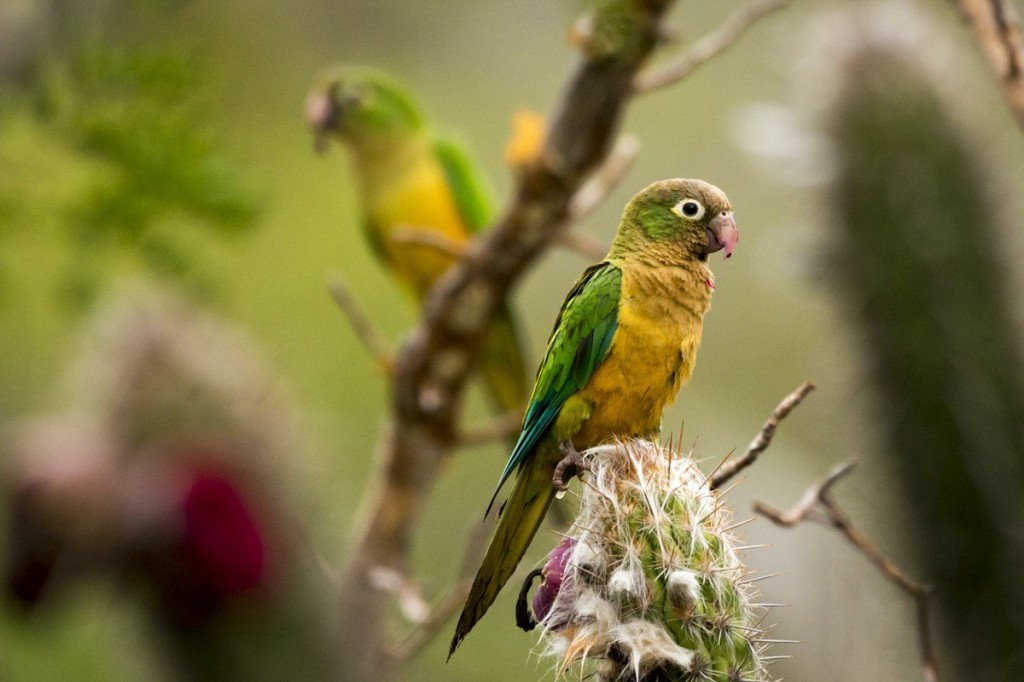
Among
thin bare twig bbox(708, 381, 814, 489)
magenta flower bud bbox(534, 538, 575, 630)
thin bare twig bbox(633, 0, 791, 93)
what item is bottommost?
magenta flower bud bbox(534, 538, 575, 630)

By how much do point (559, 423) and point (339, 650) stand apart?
228 cm

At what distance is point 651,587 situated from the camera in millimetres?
1421

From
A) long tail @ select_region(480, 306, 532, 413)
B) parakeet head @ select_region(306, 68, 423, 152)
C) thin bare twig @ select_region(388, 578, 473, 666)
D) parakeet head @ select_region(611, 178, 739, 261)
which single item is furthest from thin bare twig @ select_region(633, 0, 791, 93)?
parakeet head @ select_region(306, 68, 423, 152)

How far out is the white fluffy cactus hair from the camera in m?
1.40

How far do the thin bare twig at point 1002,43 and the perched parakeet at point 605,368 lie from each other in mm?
829

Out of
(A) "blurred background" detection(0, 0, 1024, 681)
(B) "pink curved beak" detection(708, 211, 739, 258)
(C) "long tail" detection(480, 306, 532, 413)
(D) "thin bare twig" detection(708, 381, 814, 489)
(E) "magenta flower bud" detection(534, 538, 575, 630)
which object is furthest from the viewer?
(C) "long tail" detection(480, 306, 532, 413)

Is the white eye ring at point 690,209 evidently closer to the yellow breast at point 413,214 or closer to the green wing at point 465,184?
the yellow breast at point 413,214

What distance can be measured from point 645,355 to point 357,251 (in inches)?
239

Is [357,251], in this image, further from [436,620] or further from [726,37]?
[726,37]

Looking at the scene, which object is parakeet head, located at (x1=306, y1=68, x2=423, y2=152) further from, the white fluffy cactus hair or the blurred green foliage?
the white fluffy cactus hair

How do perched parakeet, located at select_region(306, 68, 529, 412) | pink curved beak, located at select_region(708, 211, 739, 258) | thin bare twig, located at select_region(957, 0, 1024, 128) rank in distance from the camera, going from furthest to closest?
perched parakeet, located at select_region(306, 68, 529, 412) → thin bare twig, located at select_region(957, 0, 1024, 128) → pink curved beak, located at select_region(708, 211, 739, 258)

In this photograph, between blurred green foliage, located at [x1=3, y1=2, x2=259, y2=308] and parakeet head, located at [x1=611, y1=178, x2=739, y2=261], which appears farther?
blurred green foliage, located at [x1=3, y1=2, x2=259, y2=308]

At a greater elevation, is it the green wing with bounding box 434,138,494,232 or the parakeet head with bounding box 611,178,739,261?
the parakeet head with bounding box 611,178,739,261

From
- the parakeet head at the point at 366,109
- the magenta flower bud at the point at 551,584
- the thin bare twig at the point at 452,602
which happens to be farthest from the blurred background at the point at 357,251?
the thin bare twig at the point at 452,602
